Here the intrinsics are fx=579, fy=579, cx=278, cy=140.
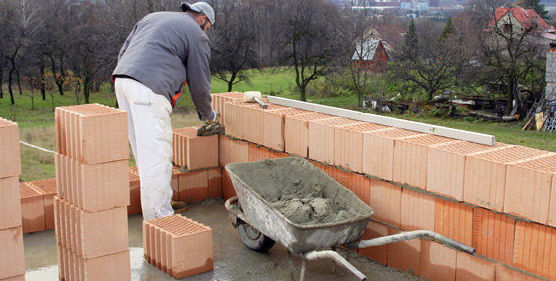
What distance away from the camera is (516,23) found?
2244 centimetres

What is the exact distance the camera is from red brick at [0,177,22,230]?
376 cm

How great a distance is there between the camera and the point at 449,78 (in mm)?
22484

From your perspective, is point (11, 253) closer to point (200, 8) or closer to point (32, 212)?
point (32, 212)

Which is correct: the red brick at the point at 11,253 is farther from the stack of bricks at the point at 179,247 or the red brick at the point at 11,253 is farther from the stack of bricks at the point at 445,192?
the stack of bricks at the point at 445,192

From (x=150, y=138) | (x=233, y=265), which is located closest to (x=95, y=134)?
(x=150, y=138)

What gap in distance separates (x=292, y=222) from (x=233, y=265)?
1.16 meters

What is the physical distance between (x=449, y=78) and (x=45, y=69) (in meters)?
17.2

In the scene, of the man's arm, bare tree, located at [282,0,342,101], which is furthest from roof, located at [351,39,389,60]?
the man's arm

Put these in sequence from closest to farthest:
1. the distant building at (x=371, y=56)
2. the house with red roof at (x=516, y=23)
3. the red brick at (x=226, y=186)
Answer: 1. the red brick at (x=226, y=186)
2. the house with red roof at (x=516, y=23)
3. the distant building at (x=371, y=56)

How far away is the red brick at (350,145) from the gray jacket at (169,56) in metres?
1.40

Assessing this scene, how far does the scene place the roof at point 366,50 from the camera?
23.6 m

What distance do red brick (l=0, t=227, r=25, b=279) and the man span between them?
69.4 inches

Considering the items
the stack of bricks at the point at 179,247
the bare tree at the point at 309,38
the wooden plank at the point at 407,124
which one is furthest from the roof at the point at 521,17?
the stack of bricks at the point at 179,247

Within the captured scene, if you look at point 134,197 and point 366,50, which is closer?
point 134,197
